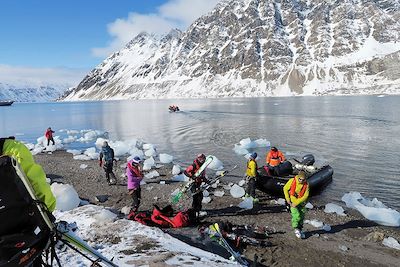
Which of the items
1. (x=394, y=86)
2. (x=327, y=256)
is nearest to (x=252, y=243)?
(x=327, y=256)

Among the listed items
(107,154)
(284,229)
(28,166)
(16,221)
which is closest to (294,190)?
(284,229)

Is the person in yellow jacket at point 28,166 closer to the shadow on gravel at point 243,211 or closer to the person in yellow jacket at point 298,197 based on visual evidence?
the person in yellow jacket at point 298,197

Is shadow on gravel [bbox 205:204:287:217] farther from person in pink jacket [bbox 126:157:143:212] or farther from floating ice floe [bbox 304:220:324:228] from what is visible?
person in pink jacket [bbox 126:157:143:212]

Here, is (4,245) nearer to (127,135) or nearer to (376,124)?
(127,135)

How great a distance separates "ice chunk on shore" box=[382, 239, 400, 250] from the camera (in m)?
10.9

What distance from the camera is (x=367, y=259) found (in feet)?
32.9

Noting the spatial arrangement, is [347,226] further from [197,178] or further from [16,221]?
[16,221]

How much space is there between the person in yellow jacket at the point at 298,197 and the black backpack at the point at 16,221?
28.5 feet

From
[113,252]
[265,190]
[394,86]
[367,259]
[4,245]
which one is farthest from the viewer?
[394,86]

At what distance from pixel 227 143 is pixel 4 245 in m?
31.8

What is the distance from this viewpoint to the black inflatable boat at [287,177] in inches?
622

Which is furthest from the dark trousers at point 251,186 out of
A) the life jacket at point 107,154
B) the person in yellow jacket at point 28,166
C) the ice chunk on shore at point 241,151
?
the ice chunk on shore at point 241,151

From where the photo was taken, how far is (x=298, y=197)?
36.3 feet

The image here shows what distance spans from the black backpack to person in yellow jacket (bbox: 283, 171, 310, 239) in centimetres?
868
